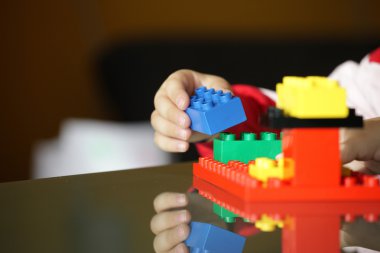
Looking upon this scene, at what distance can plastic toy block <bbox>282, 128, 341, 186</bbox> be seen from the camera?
0.58 m

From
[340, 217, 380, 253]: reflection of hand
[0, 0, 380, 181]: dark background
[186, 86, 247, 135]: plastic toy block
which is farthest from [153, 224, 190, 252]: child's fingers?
[0, 0, 380, 181]: dark background

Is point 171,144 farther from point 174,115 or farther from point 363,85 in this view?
point 363,85

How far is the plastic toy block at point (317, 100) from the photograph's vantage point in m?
0.56

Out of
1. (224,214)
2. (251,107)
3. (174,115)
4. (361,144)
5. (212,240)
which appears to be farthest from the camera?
(251,107)

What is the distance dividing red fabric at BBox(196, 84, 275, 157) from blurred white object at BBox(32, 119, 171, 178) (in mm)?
1168

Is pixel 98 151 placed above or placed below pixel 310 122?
below

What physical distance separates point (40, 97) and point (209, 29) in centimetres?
78

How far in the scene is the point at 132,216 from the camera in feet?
1.85

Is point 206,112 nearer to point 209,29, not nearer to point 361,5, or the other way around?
point 209,29

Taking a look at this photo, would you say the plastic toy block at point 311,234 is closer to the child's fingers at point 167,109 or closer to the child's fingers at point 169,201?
the child's fingers at point 169,201

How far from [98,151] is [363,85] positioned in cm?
140

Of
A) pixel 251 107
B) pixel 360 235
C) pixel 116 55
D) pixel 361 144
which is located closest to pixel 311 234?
pixel 360 235

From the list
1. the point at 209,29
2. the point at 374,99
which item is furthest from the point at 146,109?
the point at 374,99

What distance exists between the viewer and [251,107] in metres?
1.45
